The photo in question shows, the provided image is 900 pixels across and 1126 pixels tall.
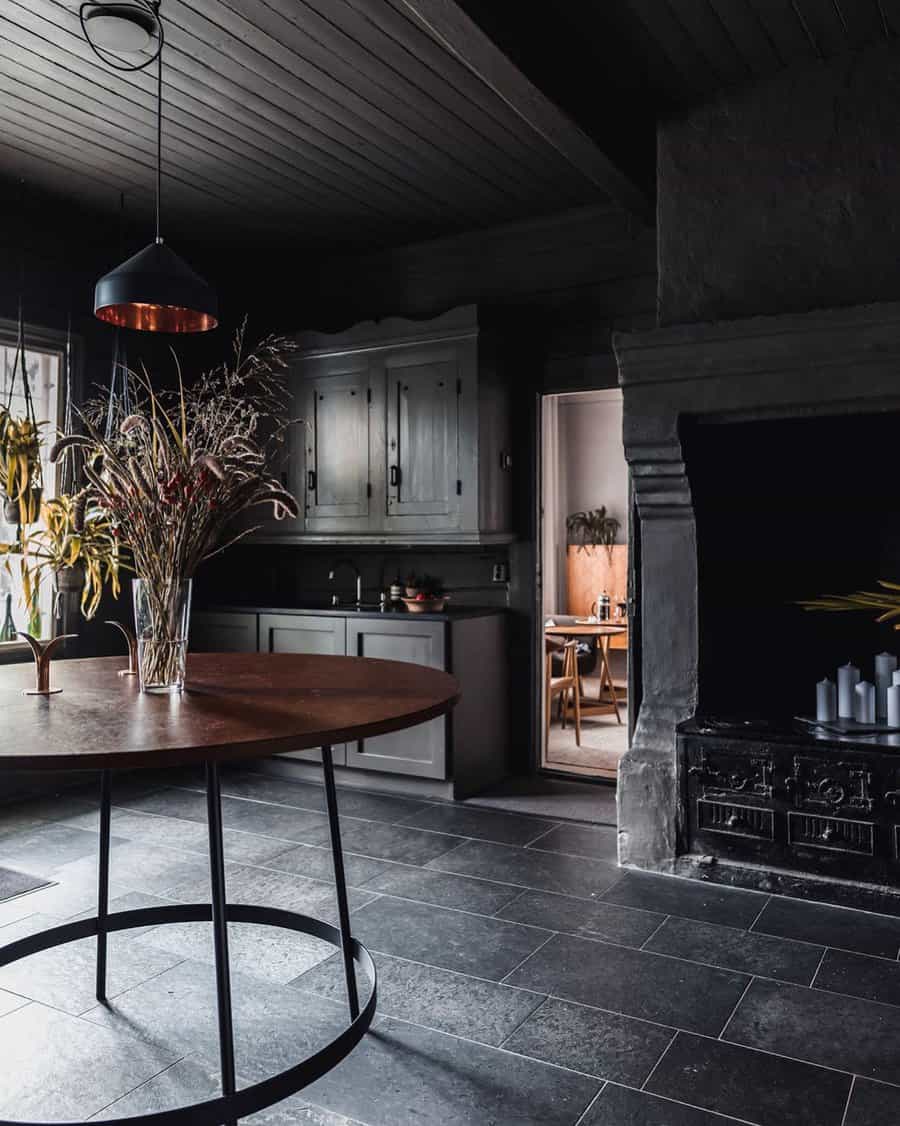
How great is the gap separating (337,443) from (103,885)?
326 centimetres

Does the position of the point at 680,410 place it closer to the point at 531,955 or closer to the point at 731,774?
the point at 731,774

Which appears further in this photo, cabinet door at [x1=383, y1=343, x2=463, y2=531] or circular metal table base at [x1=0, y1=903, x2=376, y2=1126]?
cabinet door at [x1=383, y1=343, x2=463, y2=531]

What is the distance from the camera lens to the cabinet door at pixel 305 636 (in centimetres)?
497

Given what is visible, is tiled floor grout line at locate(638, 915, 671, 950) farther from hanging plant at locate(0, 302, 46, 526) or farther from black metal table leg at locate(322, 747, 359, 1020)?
hanging plant at locate(0, 302, 46, 526)

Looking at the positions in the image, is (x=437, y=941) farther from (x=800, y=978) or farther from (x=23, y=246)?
(x=23, y=246)

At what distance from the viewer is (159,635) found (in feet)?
7.25

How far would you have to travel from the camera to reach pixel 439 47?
3.28 m

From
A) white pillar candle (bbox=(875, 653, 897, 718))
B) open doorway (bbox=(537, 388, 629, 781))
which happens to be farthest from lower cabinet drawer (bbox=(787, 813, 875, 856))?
open doorway (bbox=(537, 388, 629, 781))

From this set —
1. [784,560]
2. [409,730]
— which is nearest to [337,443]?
[409,730]

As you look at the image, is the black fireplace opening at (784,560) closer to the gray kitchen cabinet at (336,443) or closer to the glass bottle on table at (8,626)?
the gray kitchen cabinet at (336,443)

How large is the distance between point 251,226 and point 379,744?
9.75 feet

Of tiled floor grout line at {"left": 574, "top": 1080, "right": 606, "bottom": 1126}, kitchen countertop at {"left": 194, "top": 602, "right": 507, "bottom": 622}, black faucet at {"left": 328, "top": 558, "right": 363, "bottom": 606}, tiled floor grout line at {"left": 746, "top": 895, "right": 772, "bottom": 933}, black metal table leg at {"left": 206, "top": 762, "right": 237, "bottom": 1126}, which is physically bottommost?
tiled floor grout line at {"left": 746, "top": 895, "right": 772, "bottom": 933}

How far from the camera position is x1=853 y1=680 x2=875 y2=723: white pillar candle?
348 cm

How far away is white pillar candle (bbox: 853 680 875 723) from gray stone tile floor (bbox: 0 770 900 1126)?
711mm
